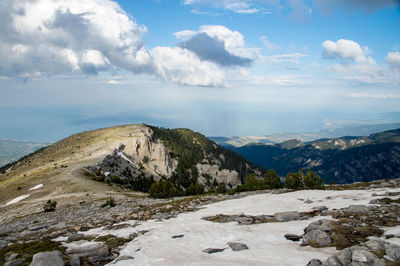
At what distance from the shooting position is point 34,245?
15094mm

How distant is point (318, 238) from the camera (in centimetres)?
1198

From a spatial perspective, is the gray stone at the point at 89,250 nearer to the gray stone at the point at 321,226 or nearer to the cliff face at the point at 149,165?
the gray stone at the point at 321,226

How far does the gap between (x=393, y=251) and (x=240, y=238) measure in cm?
746

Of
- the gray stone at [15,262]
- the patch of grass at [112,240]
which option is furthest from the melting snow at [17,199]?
the gray stone at [15,262]

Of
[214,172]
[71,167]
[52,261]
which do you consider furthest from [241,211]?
[214,172]

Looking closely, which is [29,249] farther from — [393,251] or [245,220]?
[393,251]

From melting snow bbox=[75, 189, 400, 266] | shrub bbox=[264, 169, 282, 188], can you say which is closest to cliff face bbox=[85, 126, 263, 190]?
shrub bbox=[264, 169, 282, 188]

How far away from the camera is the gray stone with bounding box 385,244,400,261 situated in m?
8.94

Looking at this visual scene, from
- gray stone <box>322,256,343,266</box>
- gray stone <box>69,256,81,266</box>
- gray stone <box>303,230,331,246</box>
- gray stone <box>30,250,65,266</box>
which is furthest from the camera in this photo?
gray stone <box>69,256,81,266</box>

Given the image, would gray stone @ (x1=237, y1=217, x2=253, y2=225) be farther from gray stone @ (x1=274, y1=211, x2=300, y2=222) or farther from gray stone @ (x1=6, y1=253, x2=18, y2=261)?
gray stone @ (x1=6, y1=253, x2=18, y2=261)

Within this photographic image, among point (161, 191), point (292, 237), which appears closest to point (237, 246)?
point (292, 237)

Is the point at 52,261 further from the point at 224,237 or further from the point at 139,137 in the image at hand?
the point at 139,137

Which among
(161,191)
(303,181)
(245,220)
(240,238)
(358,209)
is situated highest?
(358,209)

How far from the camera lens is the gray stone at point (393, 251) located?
29.3 feet
